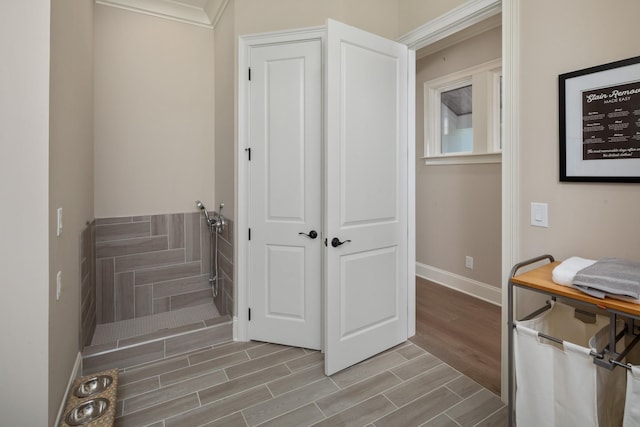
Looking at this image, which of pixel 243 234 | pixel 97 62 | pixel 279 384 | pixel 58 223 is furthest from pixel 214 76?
pixel 279 384

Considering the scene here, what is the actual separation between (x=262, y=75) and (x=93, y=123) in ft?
5.11

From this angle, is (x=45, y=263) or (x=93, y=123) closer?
(x=45, y=263)

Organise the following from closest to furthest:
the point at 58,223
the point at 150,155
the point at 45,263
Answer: the point at 45,263
the point at 58,223
the point at 150,155

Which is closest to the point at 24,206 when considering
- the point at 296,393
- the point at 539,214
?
the point at 296,393

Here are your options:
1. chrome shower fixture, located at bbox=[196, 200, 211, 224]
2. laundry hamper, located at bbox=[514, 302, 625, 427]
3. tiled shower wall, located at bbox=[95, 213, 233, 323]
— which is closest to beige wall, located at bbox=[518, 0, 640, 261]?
laundry hamper, located at bbox=[514, 302, 625, 427]

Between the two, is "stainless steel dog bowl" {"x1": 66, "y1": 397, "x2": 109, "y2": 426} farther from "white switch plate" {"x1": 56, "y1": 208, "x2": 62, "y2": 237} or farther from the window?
the window

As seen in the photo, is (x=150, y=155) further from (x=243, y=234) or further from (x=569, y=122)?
(x=569, y=122)

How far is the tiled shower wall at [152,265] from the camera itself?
294cm

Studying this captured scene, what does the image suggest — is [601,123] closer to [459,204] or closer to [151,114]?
[459,204]

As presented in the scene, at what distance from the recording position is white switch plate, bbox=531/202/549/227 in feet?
5.62

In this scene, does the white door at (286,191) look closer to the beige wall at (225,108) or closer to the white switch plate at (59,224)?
the beige wall at (225,108)

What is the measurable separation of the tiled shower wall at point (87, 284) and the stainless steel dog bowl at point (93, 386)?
0.47 metres

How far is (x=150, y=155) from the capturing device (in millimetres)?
3090

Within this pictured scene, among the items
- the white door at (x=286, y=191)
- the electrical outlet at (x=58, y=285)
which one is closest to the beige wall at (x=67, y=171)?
the electrical outlet at (x=58, y=285)
